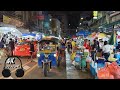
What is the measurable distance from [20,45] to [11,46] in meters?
2.84

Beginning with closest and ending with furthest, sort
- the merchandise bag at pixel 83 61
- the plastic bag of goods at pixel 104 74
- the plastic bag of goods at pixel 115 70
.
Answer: the plastic bag of goods at pixel 104 74 < the plastic bag of goods at pixel 115 70 < the merchandise bag at pixel 83 61

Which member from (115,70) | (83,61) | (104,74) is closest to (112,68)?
(115,70)

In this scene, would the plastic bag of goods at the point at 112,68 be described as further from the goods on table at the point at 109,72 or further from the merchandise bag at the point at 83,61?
the merchandise bag at the point at 83,61

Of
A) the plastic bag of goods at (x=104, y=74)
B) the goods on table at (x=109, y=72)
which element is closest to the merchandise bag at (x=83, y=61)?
the goods on table at (x=109, y=72)

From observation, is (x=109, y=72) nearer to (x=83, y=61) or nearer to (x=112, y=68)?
(x=112, y=68)

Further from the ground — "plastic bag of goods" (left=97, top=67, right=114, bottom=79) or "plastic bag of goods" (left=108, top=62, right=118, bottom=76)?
"plastic bag of goods" (left=108, top=62, right=118, bottom=76)

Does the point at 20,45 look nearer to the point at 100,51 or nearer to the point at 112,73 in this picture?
the point at 100,51

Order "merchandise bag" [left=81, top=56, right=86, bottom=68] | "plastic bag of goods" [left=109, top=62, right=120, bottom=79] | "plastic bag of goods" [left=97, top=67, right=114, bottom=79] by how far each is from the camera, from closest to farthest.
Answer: "plastic bag of goods" [left=97, top=67, right=114, bottom=79], "plastic bag of goods" [left=109, top=62, right=120, bottom=79], "merchandise bag" [left=81, top=56, right=86, bottom=68]

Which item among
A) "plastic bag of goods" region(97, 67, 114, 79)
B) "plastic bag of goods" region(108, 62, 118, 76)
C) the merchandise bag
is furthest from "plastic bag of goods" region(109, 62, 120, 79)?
the merchandise bag

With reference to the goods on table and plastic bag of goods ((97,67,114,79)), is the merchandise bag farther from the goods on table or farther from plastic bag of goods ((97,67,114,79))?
plastic bag of goods ((97,67,114,79))

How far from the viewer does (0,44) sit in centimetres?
1046

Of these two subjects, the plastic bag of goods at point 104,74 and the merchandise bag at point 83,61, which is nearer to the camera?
the plastic bag of goods at point 104,74

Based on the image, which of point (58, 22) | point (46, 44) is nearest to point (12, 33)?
point (46, 44)

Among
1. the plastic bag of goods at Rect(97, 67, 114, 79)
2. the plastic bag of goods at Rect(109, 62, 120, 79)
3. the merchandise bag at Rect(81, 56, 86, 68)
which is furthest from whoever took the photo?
the merchandise bag at Rect(81, 56, 86, 68)
